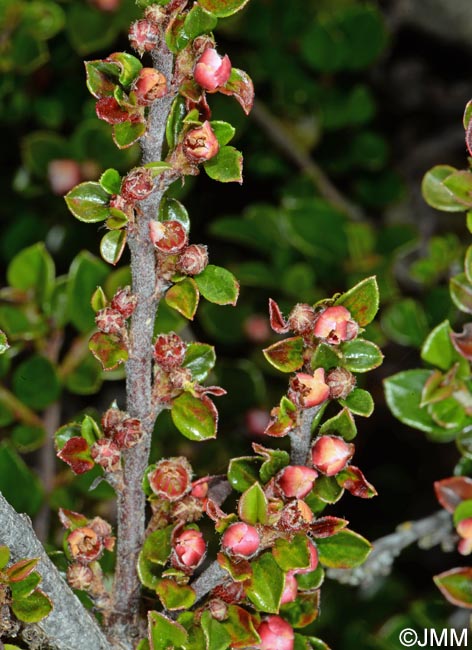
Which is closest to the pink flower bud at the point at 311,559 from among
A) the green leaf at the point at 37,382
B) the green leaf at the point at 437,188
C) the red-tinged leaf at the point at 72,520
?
the red-tinged leaf at the point at 72,520

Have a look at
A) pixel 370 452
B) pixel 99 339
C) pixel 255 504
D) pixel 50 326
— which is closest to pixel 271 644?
pixel 255 504

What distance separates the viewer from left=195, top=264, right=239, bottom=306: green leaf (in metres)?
0.77

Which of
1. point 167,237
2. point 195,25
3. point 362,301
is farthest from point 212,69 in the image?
point 362,301

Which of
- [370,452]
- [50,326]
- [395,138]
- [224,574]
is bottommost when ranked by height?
[370,452]

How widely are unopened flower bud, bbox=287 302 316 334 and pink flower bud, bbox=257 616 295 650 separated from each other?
0.28 meters

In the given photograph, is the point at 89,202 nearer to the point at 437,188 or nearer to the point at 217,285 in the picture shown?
the point at 217,285

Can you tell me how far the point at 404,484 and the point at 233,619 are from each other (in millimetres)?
910

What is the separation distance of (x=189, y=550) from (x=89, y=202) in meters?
0.32

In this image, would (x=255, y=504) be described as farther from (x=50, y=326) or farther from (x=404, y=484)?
(x=404, y=484)

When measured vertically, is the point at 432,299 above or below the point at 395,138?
above

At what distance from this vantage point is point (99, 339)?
0.77m

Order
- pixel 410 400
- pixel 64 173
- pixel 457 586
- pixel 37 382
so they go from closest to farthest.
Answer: pixel 457 586 → pixel 410 400 → pixel 37 382 → pixel 64 173

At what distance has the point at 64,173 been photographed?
5.21 ft

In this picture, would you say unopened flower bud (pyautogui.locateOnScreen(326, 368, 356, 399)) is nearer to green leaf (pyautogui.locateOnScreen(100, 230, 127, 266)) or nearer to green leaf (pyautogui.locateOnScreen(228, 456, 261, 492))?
green leaf (pyautogui.locateOnScreen(228, 456, 261, 492))
